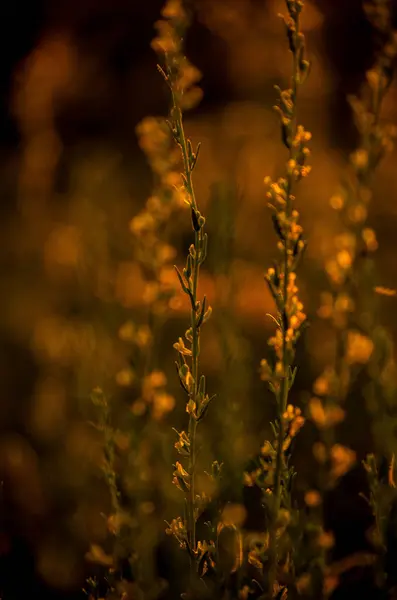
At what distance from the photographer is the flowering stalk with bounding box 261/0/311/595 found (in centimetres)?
61

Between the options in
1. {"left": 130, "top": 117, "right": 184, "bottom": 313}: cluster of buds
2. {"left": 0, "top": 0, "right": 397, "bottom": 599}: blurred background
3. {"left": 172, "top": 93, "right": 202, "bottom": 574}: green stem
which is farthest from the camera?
{"left": 0, "top": 0, "right": 397, "bottom": 599}: blurred background

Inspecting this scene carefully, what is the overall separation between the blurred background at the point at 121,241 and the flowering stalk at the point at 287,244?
0.28 meters

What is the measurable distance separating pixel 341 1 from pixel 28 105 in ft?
4.87

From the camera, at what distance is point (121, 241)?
1887 millimetres

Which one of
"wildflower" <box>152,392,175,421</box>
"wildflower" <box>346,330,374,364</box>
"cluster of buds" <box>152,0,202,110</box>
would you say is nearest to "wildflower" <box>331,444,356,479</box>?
"wildflower" <box>346,330,374,364</box>

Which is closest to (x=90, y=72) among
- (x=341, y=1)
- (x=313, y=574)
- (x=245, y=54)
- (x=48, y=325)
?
(x=245, y=54)

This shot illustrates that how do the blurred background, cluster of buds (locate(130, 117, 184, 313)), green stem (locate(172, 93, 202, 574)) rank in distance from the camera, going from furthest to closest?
the blurred background → cluster of buds (locate(130, 117, 184, 313)) → green stem (locate(172, 93, 202, 574))

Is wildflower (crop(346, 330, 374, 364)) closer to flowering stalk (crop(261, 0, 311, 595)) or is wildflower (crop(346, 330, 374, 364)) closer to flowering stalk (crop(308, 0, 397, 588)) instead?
flowering stalk (crop(308, 0, 397, 588))

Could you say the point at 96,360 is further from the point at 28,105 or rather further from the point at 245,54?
the point at 245,54

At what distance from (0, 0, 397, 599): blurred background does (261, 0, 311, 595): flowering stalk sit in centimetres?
28

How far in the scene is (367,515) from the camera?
144 centimetres

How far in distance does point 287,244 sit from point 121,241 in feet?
4.32

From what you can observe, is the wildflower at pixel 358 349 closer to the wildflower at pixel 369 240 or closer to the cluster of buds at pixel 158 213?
the wildflower at pixel 369 240

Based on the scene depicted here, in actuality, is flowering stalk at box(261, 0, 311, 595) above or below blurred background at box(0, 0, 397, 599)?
above
